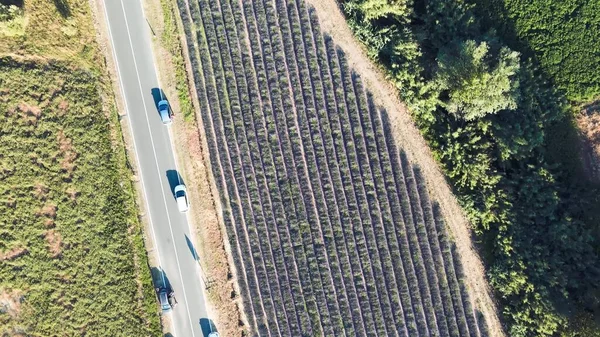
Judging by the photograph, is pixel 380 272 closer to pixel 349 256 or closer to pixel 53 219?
pixel 349 256

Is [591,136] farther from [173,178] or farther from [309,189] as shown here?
[173,178]

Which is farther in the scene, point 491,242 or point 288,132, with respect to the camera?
point 288,132

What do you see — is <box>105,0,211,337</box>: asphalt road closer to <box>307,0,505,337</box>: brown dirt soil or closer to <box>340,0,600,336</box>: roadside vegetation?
<box>307,0,505,337</box>: brown dirt soil

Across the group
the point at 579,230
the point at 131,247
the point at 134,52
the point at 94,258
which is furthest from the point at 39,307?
the point at 579,230

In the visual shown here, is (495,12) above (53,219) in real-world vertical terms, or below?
above

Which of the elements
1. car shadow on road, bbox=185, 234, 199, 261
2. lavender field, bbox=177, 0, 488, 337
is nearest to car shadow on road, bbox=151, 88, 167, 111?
lavender field, bbox=177, 0, 488, 337

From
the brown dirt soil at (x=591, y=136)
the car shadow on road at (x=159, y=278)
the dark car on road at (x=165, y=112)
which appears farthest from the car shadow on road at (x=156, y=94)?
the brown dirt soil at (x=591, y=136)

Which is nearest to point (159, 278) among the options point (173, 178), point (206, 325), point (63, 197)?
point (206, 325)
